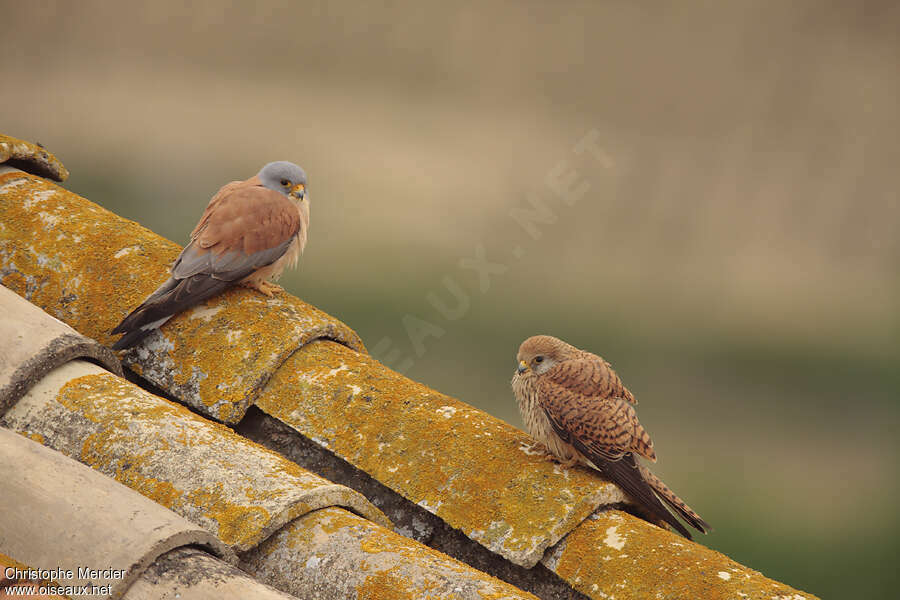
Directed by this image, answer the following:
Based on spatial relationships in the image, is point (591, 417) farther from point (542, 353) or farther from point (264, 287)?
point (264, 287)

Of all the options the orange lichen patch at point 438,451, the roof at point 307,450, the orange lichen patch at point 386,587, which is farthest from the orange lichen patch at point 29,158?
the orange lichen patch at point 386,587

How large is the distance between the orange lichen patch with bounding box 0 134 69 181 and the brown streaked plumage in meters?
2.95

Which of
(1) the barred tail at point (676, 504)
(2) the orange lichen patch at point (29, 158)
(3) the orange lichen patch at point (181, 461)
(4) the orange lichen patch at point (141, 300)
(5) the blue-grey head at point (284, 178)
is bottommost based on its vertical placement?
(3) the orange lichen patch at point (181, 461)

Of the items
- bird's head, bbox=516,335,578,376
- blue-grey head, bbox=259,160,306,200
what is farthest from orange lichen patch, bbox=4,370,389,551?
blue-grey head, bbox=259,160,306,200

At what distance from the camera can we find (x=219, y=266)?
392 centimetres

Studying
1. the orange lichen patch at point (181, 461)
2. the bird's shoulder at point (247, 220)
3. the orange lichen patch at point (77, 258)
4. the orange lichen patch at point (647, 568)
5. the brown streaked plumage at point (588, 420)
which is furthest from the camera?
the bird's shoulder at point (247, 220)

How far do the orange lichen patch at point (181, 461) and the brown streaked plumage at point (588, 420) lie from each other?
0.81 meters

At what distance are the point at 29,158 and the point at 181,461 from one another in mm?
2767

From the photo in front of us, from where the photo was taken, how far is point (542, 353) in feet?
11.7

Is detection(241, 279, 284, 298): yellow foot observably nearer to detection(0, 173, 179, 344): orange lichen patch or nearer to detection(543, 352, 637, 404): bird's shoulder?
detection(0, 173, 179, 344): orange lichen patch

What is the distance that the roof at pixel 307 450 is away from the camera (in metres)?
2.62

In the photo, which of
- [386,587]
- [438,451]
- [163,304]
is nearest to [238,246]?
[163,304]

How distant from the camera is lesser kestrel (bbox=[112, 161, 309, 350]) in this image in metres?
3.73

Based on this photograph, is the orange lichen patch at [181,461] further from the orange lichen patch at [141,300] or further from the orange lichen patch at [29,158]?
the orange lichen patch at [29,158]
